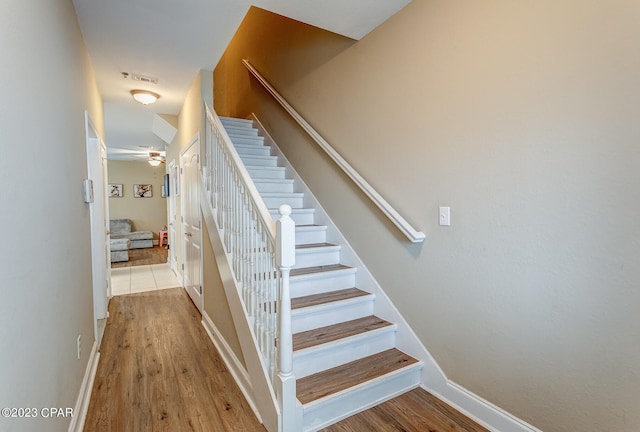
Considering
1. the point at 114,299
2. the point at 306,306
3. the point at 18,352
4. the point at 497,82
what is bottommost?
the point at 114,299

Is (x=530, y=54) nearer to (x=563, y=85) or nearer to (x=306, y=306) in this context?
(x=563, y=85)

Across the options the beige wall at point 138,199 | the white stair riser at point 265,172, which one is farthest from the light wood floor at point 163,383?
the beige wall at point 138,199

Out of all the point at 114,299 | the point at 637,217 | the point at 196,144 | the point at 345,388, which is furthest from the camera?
the point at 114,299

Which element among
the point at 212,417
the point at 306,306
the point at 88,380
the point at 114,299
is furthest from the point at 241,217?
the point at 114,299

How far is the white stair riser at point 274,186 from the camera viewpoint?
321cm

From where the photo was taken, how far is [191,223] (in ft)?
12.9

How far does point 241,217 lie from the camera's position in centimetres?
210

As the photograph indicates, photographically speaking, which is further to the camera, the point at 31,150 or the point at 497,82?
the point at 497,82

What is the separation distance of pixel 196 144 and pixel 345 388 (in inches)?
117

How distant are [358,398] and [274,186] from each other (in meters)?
2.17

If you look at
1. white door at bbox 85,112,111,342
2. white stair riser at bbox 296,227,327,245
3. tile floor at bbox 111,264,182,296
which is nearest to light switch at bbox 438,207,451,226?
white stair riser at bbox 296,227,327,245

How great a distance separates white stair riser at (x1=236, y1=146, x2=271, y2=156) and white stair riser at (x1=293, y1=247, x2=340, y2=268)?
5.62ft

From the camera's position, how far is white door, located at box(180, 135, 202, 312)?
357 centimetres

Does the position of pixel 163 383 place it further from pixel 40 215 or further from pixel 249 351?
pixel 40 215
